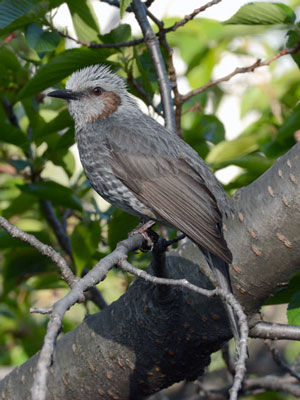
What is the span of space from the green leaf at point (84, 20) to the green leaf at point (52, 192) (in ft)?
3.08

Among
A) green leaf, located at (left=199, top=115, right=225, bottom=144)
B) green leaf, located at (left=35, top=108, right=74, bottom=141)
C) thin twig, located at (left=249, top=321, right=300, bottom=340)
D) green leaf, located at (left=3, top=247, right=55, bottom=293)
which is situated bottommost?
thin twig, located at (left=249, top=321, right=300, bottom=340)

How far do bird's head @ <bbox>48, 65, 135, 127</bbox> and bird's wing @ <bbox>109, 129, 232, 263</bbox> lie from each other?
1.30 feet

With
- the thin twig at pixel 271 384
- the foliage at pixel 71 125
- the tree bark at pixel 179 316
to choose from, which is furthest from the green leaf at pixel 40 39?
the thin twig at pixel 271 384

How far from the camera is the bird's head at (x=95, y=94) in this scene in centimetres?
448

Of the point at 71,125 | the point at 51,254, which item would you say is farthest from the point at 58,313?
the point at 71,125

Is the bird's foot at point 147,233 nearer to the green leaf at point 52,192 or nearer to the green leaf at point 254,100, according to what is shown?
the green leaf at point 52,192

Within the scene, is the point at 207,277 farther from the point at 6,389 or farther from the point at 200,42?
the point at 200,42

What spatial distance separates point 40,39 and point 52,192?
903 mm

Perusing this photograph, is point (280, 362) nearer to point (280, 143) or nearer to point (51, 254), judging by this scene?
point (280, 143)

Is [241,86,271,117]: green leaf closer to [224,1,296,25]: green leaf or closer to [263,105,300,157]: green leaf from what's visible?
[263,105,300,157]: green leaf

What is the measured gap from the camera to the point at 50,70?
365 cm

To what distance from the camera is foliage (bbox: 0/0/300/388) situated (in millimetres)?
3688

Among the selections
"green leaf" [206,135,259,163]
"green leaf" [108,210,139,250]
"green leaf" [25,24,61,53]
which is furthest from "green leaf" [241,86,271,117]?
"green leaf" [25,24,61,53]

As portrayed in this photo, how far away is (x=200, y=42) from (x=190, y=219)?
85.7 inches
